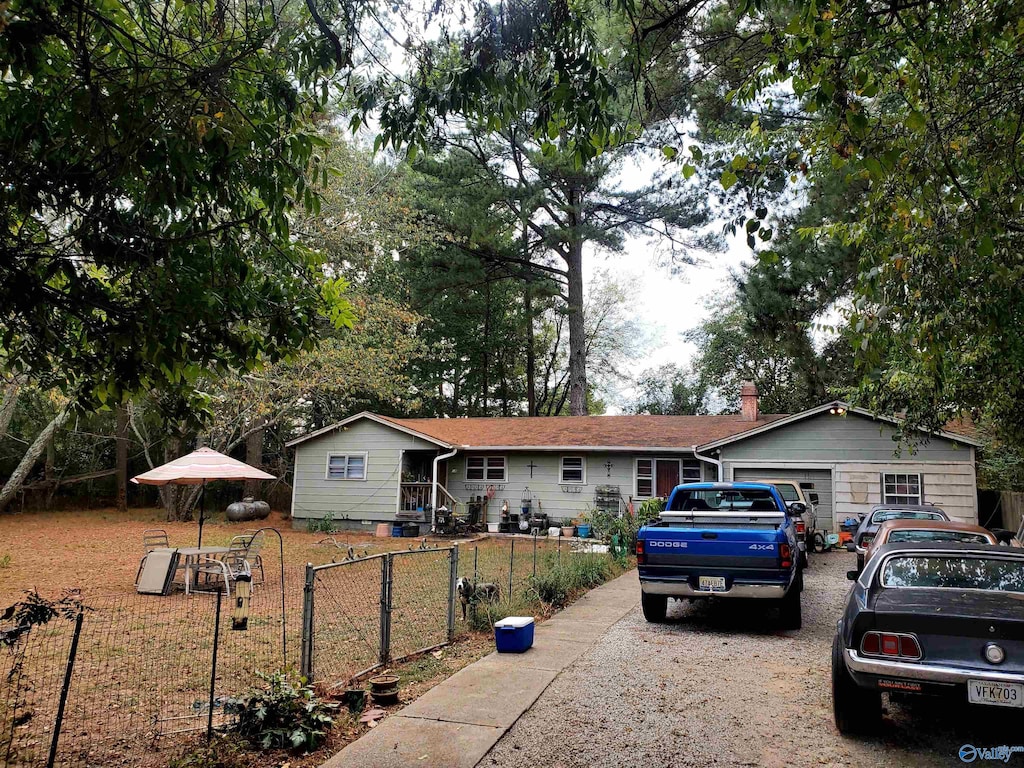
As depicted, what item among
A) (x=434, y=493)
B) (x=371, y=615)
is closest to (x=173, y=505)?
(x=434, y=493)

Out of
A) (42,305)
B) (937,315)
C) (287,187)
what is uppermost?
(287,187)

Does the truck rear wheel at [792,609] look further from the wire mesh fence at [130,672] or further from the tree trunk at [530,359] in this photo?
the tree trunk at [530,359]

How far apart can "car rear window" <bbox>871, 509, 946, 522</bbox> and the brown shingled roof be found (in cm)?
555

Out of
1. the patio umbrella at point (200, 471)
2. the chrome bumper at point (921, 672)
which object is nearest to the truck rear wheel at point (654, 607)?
the chrome bumper at point (921, 672)

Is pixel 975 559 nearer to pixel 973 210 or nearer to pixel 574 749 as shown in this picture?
pixel 973 210

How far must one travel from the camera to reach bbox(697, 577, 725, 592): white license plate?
844cm

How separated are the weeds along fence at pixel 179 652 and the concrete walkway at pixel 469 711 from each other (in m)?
0.89

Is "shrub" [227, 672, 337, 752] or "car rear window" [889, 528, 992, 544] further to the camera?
"car rear window" [889, 528, 992, 544]

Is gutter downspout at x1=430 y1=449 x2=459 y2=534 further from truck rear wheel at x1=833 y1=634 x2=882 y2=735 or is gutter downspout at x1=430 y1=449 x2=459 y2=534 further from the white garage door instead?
truck rear wheel at x1=833 y1=634 x2=882 y2=735

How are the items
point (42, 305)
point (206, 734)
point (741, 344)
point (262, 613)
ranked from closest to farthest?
point (42, 305), point (206, 734), point (262, 613), point (741, 344)

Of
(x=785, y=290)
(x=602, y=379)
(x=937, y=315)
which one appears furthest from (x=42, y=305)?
(x=602, y=379)

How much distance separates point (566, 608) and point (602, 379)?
3517 cm

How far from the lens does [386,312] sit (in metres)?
23.3

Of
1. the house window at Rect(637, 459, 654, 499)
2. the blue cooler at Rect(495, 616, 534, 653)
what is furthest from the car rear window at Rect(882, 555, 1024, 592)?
the house window at Rect(637, 459, 654, 499)
